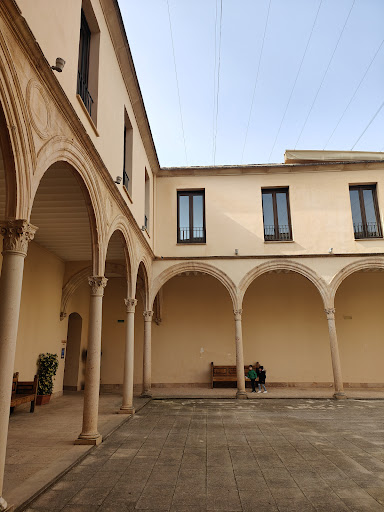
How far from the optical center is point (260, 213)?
13773mm

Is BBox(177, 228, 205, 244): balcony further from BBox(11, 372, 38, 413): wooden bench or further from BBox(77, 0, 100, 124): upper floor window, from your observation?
BBox(77, 0, 100, 124): upper floor window

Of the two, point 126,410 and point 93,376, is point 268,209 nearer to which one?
point 126,410

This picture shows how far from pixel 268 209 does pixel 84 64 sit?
29.2ft

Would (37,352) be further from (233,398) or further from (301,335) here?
(301,335)

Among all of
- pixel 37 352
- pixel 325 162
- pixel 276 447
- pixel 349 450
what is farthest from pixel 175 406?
pixel 325 162

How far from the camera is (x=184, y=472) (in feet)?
16.2

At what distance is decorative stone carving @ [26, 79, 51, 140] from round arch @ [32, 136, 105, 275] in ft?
0.55

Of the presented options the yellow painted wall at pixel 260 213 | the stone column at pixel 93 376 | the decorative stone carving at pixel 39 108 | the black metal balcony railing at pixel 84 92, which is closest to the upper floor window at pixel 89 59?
the black metal balcony railing at pixel 84 92

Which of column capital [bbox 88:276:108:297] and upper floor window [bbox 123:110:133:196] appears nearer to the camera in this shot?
column capital [bbox 88:276:108:297]

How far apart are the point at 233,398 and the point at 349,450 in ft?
20.5

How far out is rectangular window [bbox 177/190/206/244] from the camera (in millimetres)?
13938

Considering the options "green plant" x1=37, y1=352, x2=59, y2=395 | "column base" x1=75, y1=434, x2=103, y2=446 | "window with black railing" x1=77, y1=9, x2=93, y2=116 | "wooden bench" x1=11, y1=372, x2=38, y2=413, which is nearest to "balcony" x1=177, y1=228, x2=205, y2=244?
"green plant" x1=37, y1=352, x2=59, y2=395

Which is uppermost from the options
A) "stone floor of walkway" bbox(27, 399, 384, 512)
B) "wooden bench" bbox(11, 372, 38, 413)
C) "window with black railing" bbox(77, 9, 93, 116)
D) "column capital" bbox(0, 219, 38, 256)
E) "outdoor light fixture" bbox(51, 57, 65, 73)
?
"window with black railing" bbox(77, 9, 93, 116)

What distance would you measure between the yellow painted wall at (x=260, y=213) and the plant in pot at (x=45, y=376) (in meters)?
5.04
